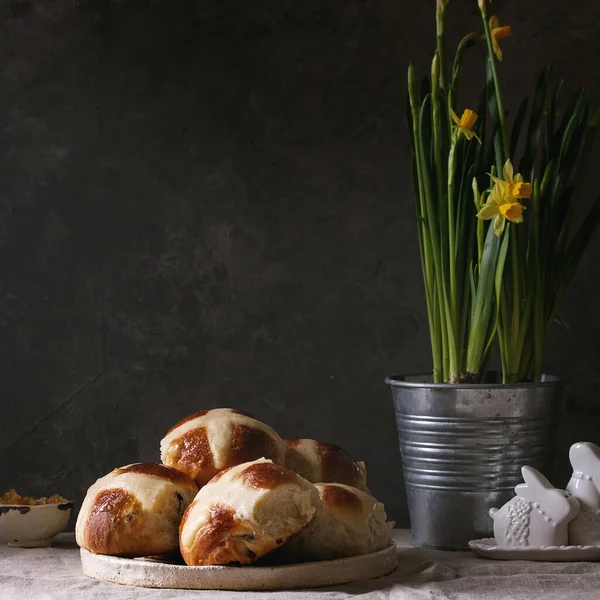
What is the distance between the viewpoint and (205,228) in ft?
5.92

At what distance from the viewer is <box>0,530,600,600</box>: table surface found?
3.79 ft

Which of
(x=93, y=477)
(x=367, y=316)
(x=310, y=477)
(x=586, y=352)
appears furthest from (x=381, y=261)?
(x=93, y=477)

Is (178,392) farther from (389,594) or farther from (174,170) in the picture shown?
(389,594)

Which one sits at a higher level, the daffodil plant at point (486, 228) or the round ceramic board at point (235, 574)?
the daffodil plant at point (486, 228)

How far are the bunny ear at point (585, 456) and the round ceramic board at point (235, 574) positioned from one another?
0.40m

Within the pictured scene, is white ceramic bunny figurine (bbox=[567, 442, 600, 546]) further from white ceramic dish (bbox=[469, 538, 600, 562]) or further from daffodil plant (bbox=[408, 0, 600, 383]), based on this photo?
daffodil plant (bbox=[408, 0, 600, 383])

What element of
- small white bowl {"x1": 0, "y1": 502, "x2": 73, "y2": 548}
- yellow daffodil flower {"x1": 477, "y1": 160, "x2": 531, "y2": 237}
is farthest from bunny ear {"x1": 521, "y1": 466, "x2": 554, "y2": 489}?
small white bowl {"x1": 0, "y1": 502, "x2": 73, "y2": 548}

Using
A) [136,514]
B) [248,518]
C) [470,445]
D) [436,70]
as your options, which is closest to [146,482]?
[136,514]

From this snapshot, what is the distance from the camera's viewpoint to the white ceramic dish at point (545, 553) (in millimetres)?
1370

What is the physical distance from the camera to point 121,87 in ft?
5.92

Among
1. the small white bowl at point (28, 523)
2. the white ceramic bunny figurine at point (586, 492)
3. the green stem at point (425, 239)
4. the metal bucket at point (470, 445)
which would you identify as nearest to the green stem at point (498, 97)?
the green stem at point (425, 239)

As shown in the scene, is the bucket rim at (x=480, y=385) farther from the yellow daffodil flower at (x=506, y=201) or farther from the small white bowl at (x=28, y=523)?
the small white bowl at (x=28, y=523)

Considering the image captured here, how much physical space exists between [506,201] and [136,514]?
2.37 ft

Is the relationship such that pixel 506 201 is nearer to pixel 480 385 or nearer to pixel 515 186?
pixel 515 186
